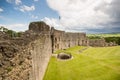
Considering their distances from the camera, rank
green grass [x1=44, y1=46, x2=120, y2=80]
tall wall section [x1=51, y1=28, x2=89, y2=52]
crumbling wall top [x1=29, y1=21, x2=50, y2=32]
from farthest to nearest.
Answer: tall wall section [x1=51, y1=28, x2=89, y2=52]
crumbling wall top [x1=29, y1=21, x2=50, y2=32]
green grass [x1=44, y1=46, x2=120, y2=80]

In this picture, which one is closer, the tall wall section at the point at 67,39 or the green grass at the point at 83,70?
the green grass at the point at 83,70

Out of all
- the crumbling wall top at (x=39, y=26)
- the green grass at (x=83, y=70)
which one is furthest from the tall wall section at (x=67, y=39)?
the green grass at (x=83, y=70)

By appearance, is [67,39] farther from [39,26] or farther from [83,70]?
[83,70]

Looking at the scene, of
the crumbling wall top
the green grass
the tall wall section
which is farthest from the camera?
the tall wall section

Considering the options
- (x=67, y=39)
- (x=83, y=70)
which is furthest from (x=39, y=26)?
(x=67, y=39)

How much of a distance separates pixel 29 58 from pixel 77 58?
25358mm

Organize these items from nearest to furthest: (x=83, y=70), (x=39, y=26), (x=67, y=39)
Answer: (x=83, y=70) → (x=39, y=26) → (x=67, y=39)

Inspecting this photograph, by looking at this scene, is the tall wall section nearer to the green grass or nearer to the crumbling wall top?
the crumbling wall top

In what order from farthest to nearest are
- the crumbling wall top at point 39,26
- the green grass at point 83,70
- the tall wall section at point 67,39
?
the tall wall section at point 67,39
the crumbling wall top at point 39,26
the green grass at point 83,70

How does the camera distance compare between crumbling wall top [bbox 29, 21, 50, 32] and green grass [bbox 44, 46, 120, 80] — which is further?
crumbling wall top [bbox 29, 21, 50, 32]

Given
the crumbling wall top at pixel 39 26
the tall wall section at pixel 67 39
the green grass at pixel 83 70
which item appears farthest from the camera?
the tall wall section at pixel 67 39

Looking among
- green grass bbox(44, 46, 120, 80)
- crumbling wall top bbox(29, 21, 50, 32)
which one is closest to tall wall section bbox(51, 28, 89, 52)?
crumbling wall top bbox(29, 21, 50, 32)

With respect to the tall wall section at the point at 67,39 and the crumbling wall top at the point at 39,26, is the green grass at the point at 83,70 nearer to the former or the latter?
the crumbling wall top at the point at 39,26

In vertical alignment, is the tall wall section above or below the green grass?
above
